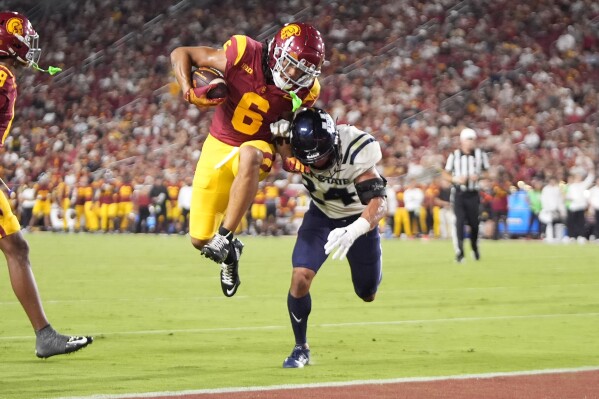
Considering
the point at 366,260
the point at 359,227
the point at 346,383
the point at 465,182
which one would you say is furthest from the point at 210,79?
the point at 465,182

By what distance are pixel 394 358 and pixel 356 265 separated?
2.10 ft

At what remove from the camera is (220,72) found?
7.32 metres

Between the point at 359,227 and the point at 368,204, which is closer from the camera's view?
the point at 359,227

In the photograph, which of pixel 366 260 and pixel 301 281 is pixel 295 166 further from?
pixel 366 260

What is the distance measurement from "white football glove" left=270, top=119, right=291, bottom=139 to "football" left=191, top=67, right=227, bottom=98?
14.1 inches

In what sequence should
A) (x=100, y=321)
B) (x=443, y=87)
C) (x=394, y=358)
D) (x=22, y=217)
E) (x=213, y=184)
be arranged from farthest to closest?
(x=22, y=217)
(x=443, y=87)
(x=100, y=321)
(x=213, y=184)
(x=394, y=358)

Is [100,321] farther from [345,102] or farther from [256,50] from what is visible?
[345,102]

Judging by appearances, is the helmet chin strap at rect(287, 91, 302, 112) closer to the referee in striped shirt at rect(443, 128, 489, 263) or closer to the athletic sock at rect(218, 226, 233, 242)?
the athletic sock at rect(218, 226, 233, 242)

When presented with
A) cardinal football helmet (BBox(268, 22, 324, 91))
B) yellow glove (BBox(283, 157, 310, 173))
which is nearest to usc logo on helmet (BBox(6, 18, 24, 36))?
cardinal football helmet (BBox(268, 22, 324, 91))

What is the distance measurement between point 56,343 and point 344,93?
23169 mm

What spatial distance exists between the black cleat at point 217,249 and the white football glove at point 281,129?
71 centimetres

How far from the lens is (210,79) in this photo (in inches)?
276

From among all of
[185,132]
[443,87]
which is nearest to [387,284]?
[443,87]

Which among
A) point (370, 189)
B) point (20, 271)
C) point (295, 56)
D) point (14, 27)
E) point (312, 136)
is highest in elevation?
point (14, 27)
